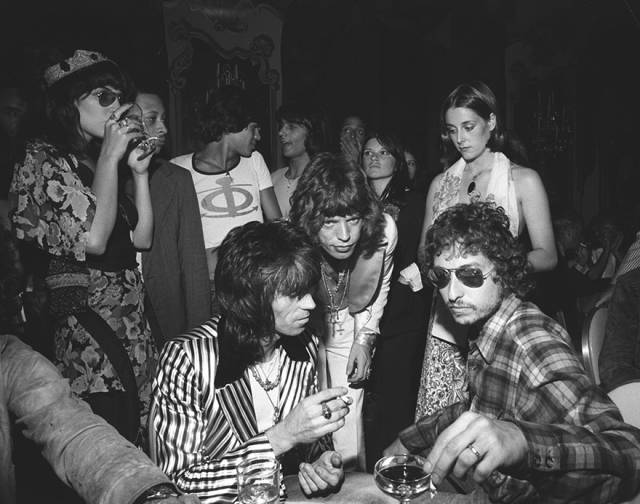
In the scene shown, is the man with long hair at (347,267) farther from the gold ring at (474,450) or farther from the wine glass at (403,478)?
the gold ring at (474,450)

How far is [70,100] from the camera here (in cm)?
238

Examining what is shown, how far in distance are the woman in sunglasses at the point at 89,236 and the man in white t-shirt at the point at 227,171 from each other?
36.5 inches

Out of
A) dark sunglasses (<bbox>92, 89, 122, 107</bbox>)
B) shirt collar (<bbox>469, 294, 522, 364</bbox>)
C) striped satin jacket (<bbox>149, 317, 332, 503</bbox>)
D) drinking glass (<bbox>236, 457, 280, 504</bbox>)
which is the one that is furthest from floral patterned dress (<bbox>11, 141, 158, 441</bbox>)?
shirt collar (<bbox>469, 294, 522, 364</bbox>)

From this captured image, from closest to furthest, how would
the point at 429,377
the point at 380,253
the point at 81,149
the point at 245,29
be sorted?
the point at 81,149 → the point at 429,377 → the point at 380,253 → the point at 245,29

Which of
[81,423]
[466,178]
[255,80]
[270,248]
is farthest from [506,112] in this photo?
[81,423]

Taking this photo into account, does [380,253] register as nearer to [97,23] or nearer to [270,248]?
[270,248]

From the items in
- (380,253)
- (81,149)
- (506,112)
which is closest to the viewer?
(81,149)

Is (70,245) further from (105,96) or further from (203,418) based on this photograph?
(203,418)

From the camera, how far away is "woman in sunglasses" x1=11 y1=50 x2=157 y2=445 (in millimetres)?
2217

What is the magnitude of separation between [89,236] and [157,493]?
1303 mm

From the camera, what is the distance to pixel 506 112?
9648 millimetres

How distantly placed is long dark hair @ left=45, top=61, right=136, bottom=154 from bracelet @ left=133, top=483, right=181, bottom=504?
157 centimetres

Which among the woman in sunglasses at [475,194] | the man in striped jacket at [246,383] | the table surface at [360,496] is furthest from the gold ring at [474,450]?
the woman in sunglasses at [475,194]

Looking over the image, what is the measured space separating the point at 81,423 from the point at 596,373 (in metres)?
1.95
